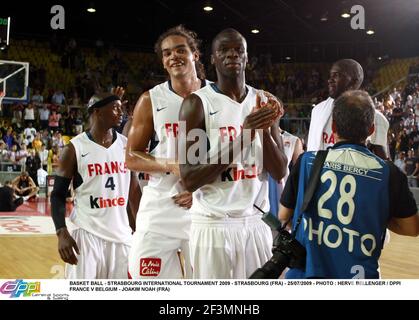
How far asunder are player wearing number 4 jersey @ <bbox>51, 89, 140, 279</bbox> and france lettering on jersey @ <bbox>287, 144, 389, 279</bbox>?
1.02 metres

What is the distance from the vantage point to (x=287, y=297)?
68.8 inches

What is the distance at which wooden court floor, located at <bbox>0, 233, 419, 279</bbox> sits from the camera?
3.10 m

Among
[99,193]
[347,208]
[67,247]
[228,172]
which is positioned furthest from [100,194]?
[347,208]

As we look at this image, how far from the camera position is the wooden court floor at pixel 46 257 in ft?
10.2

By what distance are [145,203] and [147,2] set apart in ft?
3.14

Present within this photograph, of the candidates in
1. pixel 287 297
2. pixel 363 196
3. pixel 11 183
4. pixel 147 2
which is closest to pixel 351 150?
pixel 363 196

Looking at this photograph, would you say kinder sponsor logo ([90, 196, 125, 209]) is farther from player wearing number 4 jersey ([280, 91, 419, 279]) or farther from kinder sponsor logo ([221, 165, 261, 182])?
player wearing number 4 jersey ([280, 91, 419, 279])

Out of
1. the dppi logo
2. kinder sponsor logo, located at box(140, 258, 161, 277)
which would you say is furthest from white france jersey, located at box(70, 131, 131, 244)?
the dppi logo

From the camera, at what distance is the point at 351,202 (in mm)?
1538

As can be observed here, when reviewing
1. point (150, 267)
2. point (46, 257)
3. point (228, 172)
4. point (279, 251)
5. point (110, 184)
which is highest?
point (228, 172)

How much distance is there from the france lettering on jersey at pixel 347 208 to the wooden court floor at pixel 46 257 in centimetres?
148

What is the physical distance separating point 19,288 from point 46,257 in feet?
8.14

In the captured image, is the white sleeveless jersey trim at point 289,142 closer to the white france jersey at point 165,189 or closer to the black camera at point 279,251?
the white france jersey at point 165,189

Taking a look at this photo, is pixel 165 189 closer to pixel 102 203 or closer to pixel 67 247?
pixel 102 203
